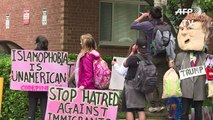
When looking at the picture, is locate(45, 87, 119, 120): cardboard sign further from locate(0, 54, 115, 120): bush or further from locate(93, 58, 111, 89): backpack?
locate(0, 54, 115, 120): bush

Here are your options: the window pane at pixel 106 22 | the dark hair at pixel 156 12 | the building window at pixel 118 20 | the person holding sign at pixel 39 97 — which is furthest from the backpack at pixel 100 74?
the window pane at pixel 106 22

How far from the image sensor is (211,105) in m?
11.7

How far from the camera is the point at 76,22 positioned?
15477mm

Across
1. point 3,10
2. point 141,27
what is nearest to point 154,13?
point 141,27

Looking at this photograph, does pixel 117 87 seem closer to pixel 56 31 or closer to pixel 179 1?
pixel 179 1

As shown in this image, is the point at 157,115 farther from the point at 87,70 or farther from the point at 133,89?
the point at 87,70

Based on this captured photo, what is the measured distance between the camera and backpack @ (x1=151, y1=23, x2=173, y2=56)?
Answer: 9.55 meters

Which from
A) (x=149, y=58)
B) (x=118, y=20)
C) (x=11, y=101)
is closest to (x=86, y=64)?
(x=149, y=58)

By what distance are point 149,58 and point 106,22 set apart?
302 inches

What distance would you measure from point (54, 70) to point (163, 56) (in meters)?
2.13

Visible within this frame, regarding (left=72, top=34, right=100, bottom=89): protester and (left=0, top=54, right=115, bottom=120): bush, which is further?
(left=0, top=54, right=115, bottom=120): bush

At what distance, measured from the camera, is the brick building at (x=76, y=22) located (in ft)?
50.4

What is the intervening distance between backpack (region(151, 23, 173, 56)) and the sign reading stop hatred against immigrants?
169 cm

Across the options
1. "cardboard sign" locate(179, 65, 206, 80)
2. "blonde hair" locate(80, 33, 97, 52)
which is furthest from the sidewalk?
"blonde hair" locate(80, 33, 97, 52)
